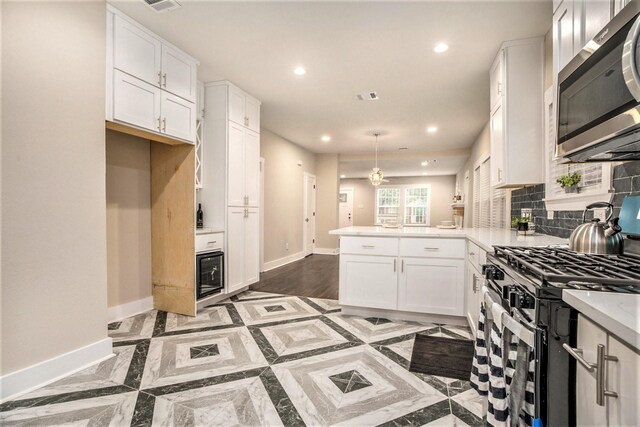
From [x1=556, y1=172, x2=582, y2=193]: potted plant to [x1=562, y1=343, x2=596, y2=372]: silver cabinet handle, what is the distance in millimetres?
1590

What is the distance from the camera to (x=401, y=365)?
220 cm

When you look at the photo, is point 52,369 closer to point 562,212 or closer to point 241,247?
point 241,247

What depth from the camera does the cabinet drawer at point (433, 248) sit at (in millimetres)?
2936

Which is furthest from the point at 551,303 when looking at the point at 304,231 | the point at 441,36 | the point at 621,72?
the point at 304,231

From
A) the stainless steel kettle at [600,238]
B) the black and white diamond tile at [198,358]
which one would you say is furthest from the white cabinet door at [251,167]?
the stainless steel kettle at [600,238]

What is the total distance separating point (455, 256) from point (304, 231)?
4598 millimetres

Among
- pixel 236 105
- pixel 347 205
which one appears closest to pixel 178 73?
pixel 236 105

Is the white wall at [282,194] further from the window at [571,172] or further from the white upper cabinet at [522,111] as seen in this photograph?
the window at [571,172]

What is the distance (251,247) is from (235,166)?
3.47 feet

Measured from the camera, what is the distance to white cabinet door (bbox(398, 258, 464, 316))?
9.64ft

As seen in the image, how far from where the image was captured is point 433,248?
9.84ft

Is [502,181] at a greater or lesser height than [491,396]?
greater

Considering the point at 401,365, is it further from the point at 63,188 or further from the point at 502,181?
the point at 63,188

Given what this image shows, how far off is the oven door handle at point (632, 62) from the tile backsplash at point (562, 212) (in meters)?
0.83
